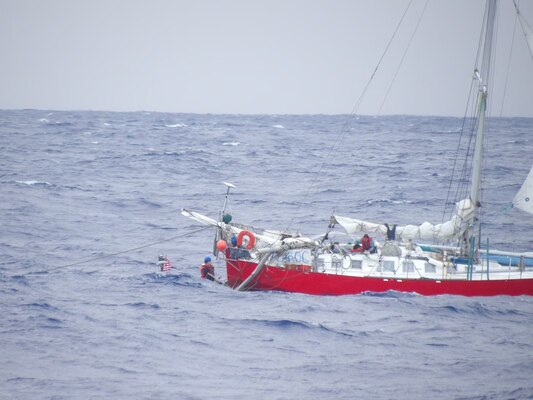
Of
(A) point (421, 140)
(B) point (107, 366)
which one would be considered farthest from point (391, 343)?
(A) point (421, 140)

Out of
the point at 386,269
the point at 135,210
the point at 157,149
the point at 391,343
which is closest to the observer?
the point at 391,343

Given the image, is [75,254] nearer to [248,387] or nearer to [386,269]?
[386,269]

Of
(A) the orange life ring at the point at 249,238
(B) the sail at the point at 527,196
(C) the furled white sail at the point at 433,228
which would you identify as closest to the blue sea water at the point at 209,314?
(A) the orange life ring at the point at 249,238

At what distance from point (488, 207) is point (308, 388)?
37827mm

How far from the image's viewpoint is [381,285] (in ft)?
114

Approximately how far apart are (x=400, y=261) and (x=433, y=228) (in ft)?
9.18

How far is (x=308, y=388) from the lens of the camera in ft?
80.5

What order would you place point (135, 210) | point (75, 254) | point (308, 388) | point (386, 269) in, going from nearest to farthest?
1. point (308, 388)
2. point (386, 269)
3. point (75, 254)
4. point (135, 210)

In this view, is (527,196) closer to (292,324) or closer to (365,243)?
(365,243)

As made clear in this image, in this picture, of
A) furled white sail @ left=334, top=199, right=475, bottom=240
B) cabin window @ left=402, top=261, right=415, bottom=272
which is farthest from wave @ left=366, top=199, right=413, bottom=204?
cabin window @ left=402, top=261, right=415, bottom=272

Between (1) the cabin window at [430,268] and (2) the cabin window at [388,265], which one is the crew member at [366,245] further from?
(1) the cabin window at [430,268]

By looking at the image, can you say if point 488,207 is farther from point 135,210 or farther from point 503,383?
Answer: point 503,383

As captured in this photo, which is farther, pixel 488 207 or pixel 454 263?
pixel 488 207

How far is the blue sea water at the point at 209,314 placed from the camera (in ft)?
82.1
